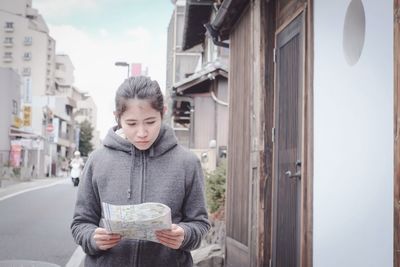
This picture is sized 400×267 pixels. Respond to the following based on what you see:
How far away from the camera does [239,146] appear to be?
7.07 m

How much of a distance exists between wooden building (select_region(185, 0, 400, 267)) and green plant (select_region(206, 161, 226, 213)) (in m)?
1.58

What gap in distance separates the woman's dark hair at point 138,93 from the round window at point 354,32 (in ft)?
5.13

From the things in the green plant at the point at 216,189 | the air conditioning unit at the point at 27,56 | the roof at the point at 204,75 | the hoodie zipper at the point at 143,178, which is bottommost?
the green plant at the point at 216,189

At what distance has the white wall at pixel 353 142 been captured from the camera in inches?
111

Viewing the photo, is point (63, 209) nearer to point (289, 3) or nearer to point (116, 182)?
point (289, 3)

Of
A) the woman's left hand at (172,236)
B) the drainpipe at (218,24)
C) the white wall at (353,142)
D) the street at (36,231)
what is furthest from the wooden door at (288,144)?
the street at (36,231)

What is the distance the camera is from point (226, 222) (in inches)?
302

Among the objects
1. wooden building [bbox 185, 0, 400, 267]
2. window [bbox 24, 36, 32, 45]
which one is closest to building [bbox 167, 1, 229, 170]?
wooden building [bbox 185, 0, 400, 267]

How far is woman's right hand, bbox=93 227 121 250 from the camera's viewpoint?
7.06 ft

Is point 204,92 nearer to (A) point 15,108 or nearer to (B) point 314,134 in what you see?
(B) point 314,134

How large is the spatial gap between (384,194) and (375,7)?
1035 mm

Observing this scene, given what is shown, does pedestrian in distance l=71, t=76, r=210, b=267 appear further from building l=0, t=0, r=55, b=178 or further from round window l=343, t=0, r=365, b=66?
building l=0, t=0, r=55, b=178

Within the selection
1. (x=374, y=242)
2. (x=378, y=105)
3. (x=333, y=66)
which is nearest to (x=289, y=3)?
(x=333, y=66)

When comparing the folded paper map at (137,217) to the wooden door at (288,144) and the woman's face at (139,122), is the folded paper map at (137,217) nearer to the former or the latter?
the woman's face at (139,122)
